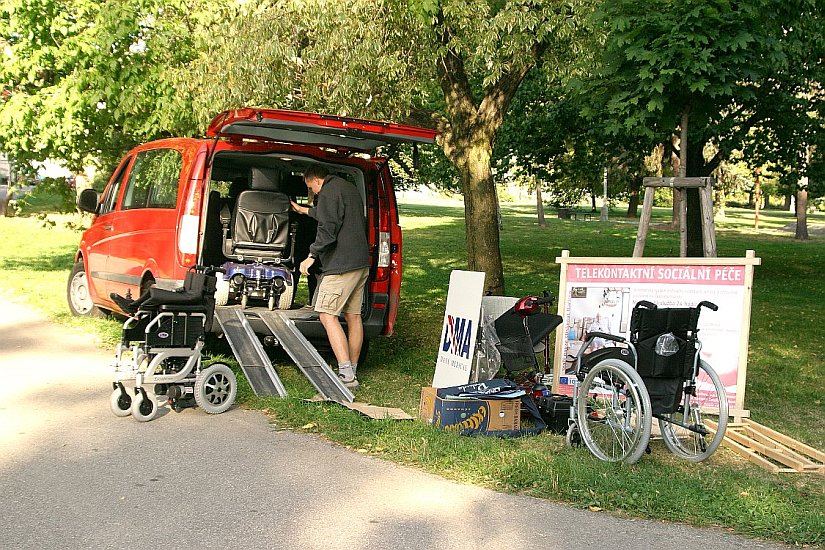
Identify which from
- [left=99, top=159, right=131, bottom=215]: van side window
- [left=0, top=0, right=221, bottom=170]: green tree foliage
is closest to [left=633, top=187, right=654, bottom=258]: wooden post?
[left=99, top=159, right=131, bottom=215]: van side window

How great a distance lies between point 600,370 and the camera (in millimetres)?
6406

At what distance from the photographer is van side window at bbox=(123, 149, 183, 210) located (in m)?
9.38

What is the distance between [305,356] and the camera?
8.46 meters

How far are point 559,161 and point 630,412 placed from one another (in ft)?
62.8

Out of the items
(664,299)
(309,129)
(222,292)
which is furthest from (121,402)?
(664,299)

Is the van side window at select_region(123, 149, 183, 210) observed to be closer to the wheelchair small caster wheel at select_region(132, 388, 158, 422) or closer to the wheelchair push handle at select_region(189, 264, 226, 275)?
the wheelchair push handle at select_region(189, 264, 226, 275)

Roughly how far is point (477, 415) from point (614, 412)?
3.51 feet

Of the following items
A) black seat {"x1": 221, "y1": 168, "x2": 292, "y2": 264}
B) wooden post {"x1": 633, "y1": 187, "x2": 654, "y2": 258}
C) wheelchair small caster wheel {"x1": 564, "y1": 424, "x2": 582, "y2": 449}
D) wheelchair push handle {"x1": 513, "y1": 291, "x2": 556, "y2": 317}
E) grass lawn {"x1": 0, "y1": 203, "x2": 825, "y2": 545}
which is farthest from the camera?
black seat {"x1": 221, "y1": 168, "x2": 292, "y2": 264}

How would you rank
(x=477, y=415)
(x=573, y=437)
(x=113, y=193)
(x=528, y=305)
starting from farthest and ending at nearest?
(x=113, y=193), (x=528, y=305), (x=477, y=415), (x=573, y=437)

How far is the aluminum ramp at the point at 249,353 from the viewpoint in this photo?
7.95m

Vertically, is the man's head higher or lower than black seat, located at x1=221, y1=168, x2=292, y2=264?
higher

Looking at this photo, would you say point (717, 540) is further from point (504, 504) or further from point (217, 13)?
A: point (217, 13)

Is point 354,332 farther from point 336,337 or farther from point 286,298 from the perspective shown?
point 286,298

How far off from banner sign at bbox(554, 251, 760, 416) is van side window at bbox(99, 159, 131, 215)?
538 cm
